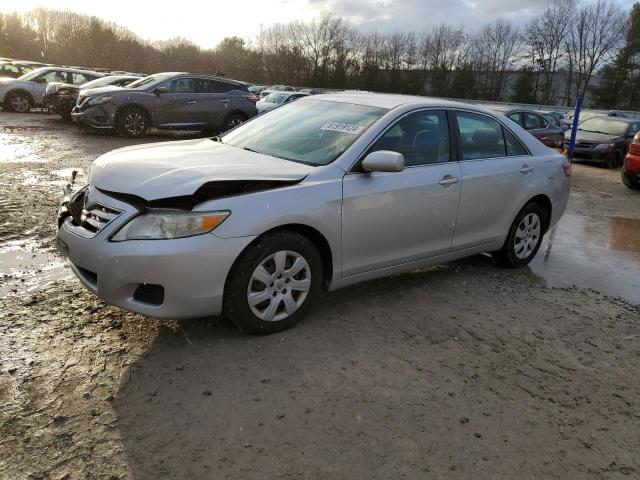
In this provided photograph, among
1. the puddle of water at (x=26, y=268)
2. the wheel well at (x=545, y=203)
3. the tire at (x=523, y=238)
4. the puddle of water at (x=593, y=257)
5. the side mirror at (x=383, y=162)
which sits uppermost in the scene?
the side mirror at (x=383, y=162)

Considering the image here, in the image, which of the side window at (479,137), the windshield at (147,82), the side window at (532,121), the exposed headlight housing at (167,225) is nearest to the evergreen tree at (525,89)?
the side window at (532,121)

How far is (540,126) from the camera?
Result: 48.4ft

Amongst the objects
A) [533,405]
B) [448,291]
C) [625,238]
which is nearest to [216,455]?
[533,405]

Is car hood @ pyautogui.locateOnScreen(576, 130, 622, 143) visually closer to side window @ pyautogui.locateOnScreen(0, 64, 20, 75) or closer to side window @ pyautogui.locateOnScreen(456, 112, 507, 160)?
side window @ pyautogui.locateOnScreen(456, 112, 507, 160)

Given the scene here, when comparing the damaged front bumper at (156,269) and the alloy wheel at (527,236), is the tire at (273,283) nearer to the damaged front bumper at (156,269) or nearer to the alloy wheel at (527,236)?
the damaged front bumper at (156,269)

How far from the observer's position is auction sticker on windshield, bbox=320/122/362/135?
414 cm

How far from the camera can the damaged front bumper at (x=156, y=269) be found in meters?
3.17

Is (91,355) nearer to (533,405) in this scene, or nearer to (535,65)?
(533,405)

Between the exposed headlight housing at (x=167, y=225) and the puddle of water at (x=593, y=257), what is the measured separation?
3.61 meters

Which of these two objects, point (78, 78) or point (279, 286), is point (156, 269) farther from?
point (78, 78)

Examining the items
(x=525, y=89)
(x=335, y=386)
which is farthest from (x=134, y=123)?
(x=525, y=89)

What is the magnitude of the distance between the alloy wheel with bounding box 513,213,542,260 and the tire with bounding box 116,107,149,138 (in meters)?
10.5

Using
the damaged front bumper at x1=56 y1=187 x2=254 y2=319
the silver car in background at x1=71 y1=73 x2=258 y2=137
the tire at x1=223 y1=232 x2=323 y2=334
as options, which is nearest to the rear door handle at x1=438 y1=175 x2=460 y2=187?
the tire at x1=223 y1=232 x2=323 y2=334

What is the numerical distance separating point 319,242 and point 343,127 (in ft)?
3.30
